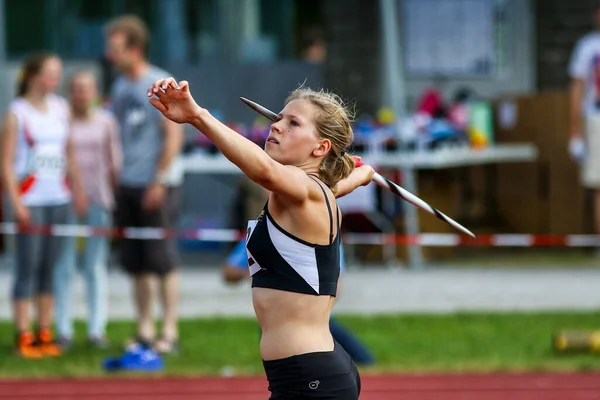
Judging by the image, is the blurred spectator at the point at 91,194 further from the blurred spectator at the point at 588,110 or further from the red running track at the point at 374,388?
the blurred spectator at the point at 588,110

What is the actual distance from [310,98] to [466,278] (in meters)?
8.26

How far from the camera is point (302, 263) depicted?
4086 mm

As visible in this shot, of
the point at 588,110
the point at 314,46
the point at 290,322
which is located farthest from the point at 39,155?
the point at 314,46

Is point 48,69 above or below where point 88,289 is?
above

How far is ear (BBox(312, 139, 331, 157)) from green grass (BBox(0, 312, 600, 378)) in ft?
13.3

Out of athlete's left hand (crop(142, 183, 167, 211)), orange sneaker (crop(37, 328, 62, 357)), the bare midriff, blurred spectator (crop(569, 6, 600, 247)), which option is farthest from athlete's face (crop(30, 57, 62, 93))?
blurred spectator (crop(569, 6, 600, 247))

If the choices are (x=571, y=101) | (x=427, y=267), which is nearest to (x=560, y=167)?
(x=571, y=101)

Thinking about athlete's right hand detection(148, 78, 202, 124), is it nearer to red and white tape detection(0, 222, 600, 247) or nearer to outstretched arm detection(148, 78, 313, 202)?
outstretched arm detection(148, 78, 313, 202)

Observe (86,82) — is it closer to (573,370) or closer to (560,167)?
(573,370)

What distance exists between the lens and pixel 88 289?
894 centimetres

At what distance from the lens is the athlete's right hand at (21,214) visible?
27.1 ft

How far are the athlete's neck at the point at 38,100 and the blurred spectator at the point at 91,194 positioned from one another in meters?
0.25

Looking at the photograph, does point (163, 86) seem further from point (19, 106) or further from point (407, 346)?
point (407, 346)

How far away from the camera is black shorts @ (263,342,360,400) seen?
409cm
